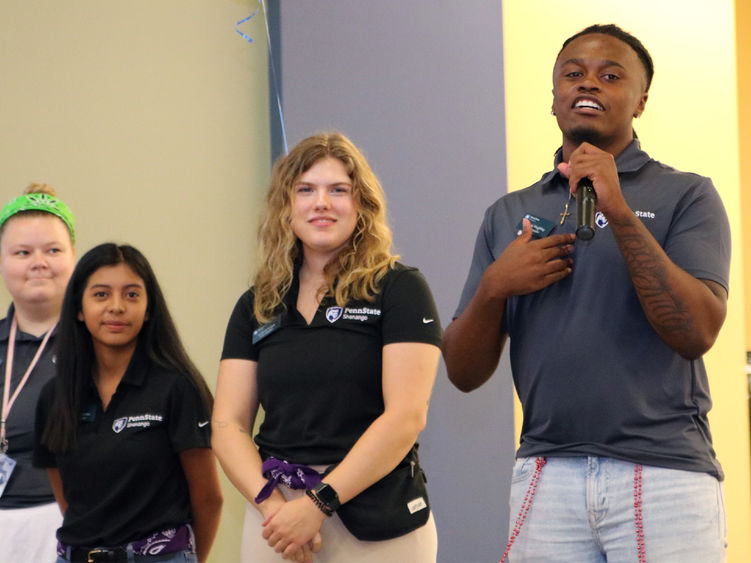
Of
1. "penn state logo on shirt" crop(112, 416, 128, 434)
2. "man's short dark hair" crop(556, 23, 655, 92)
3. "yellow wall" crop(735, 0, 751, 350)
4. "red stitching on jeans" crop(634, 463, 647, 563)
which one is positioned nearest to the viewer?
"red stitching on jeans" crop(634, 463, 647, 563)

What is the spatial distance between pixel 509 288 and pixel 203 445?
40.6 inches

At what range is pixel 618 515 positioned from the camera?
162 centimetres

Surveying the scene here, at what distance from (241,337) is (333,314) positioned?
10.0 inches

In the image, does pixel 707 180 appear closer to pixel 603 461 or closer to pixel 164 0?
pixel 603 461

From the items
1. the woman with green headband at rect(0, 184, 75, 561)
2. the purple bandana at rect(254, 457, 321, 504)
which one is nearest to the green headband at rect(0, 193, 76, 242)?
the woman with green headband at rect(0, 184, 75, 561)

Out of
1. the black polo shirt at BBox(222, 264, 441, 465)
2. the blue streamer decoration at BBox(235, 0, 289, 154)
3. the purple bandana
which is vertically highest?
the blue streamer decoration at BBox(235, 0, 289, 154)

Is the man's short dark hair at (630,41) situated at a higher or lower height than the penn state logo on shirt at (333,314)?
higher

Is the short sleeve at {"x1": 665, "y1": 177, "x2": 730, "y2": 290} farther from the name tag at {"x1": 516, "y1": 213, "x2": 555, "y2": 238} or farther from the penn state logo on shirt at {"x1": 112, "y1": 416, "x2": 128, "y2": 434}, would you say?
the penn state logo on shirt at {"x1": 112, "y1": 416, "x2": 128, "y2": 434}

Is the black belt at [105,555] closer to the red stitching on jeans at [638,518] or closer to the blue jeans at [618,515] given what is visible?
the blue jeans at [618,515]

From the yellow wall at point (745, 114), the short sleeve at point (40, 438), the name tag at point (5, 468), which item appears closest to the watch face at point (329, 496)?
the short sleeve at point (40, 438)

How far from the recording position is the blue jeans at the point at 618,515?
1599 millimetres

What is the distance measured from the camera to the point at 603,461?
65.4 inches

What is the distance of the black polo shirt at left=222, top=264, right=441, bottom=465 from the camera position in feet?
6.73

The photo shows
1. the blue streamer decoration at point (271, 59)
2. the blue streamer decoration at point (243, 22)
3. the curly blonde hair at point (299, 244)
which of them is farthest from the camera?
the blue streamer decoration at point (243, 22)
